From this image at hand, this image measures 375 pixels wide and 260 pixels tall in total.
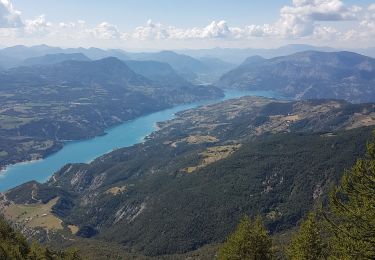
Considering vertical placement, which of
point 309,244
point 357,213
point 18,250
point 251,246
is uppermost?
point 357,213

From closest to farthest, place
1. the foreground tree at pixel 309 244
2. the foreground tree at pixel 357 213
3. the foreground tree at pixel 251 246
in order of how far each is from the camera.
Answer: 1. the foreground tree at pixel 357 213
2. the foreground tree at pixel 309 244
3. the foreground tree at pixel 251 246

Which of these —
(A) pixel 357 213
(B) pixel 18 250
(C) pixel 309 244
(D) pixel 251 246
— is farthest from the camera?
(B) pixel 18 250

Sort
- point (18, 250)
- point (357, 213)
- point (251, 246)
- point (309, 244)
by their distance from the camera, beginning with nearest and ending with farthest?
point (357, 213), point (309, 244), point (251, 246), point (18, 250)

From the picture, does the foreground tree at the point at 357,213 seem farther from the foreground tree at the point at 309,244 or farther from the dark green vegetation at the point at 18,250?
the dark green vegetation at the point at 18,250

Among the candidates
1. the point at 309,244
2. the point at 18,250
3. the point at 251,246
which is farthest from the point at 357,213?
the point at 18,250

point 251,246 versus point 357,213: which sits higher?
point 357,213

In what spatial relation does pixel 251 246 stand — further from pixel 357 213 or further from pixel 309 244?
pixel 357 213

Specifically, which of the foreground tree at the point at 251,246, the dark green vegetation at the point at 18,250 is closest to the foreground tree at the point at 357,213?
the foreground tree at the point at 251,246
